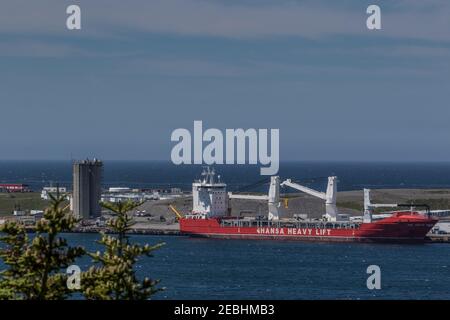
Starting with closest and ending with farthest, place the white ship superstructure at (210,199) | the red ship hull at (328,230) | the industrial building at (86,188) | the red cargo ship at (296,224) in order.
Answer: the red ship hull at (328,230), the red cargo ship at (296,224), the white ship superstructure at (210,199), the industrial building at (86,188)

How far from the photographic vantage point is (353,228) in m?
62.8

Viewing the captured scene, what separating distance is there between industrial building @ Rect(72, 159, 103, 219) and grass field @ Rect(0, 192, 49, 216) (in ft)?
28.3

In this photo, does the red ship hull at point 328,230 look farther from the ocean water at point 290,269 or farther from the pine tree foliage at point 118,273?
the pine tree foliage at point 118,273

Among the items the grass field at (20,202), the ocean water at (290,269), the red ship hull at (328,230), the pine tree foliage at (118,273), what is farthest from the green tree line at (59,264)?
the grass field at (20,202)

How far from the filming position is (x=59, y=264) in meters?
14.7

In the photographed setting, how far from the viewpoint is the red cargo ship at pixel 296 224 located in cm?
6128

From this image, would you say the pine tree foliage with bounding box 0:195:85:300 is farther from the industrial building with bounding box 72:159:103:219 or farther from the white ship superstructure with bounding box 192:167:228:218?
the industrial building with bounding box 72:159:103:219

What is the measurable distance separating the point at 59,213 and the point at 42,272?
98cm

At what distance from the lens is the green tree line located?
47.4 ft

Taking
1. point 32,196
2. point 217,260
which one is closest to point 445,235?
point 217,260

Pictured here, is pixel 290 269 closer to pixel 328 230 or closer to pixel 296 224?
pixel 328 230

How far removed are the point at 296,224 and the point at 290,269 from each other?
18731mm

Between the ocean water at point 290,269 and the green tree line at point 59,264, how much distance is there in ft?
60.4
